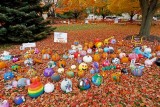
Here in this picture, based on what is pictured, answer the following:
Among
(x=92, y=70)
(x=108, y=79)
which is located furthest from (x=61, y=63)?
(x=108, y=79)

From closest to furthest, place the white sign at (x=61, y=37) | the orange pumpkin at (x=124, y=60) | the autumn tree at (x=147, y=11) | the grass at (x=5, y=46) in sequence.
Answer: the orange pumpkin at (x=124, y=60), the white sign at (x=61, y=37), the grass at (x=5, y=46), the autumn tree at (x=147, y=11)

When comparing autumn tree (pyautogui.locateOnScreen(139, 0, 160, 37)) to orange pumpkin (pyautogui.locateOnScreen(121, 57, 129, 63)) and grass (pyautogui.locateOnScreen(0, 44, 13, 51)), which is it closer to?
orange pumpkin (pyautogui.locateOnScreen(121, 57, 129, 63))

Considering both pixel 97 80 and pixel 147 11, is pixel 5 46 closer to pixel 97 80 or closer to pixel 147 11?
pixel 97 80

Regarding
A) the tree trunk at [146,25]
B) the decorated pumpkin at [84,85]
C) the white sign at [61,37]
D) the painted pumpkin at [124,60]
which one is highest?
the tree trunk at [146,25]

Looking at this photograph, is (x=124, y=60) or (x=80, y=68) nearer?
(x=80, y=68)

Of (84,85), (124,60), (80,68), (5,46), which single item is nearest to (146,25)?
(124,60)

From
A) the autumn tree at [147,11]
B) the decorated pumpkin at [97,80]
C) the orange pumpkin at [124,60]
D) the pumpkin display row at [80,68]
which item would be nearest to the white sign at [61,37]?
the pumpkin display row at [80,68]

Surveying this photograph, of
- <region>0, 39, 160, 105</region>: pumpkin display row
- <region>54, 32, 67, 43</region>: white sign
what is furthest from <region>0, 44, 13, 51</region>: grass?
<region>54, 32, 67, 43</region>: white sign

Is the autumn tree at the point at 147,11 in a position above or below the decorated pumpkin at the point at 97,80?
above

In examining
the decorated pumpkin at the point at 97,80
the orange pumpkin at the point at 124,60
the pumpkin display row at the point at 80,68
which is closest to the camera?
the pumpkin display row at the point at 80,68

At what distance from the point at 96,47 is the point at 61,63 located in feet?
8.20

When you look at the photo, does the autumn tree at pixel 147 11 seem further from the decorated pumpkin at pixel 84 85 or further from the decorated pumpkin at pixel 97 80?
the decorated pumpkin at pixel 84 85

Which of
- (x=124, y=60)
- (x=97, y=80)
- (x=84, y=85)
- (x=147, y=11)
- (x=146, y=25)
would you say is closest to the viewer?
(x=84, y=85)

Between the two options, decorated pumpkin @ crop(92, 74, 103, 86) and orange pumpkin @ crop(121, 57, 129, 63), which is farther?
orange pumpkin @ crop(121, 57, 129, 63)
